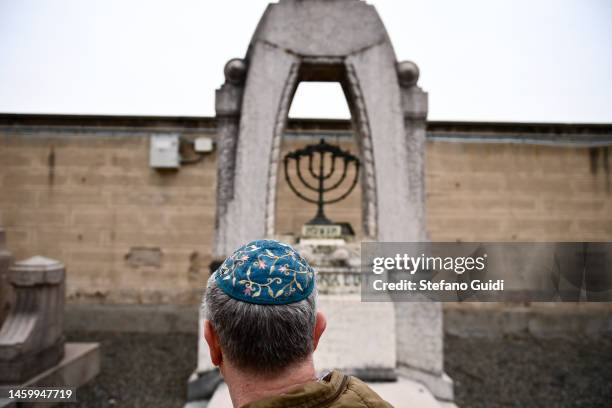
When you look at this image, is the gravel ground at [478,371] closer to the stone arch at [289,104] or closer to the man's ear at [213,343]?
the stone arch at [289,104]

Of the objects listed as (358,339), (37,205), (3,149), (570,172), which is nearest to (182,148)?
(37,205)

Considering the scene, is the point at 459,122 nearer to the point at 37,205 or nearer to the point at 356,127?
the point at 356,127

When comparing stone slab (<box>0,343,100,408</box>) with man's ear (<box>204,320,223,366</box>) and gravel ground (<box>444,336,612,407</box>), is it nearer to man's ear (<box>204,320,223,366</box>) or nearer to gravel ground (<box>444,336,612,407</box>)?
man's ear (<box>204,320,223,366</box>)

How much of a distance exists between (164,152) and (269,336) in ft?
16.3

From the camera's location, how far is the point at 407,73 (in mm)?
2906

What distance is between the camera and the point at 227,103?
2.90 m

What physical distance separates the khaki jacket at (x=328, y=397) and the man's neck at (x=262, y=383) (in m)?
0.03

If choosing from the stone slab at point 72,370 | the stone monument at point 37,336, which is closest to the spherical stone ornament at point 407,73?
the stone monument at point 37,336

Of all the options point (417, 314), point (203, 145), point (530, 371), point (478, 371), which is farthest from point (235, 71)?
point (530, 371)

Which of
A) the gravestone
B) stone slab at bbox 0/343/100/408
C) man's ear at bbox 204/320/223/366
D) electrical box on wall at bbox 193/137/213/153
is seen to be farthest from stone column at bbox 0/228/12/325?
man's ear at bbox 204/320/223/366

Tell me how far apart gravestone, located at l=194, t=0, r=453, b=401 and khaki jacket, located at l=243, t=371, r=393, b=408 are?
2.04m

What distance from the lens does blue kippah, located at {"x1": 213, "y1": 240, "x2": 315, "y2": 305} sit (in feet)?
2.26

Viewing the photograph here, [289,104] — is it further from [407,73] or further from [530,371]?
[530,371]

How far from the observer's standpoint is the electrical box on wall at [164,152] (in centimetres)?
515
